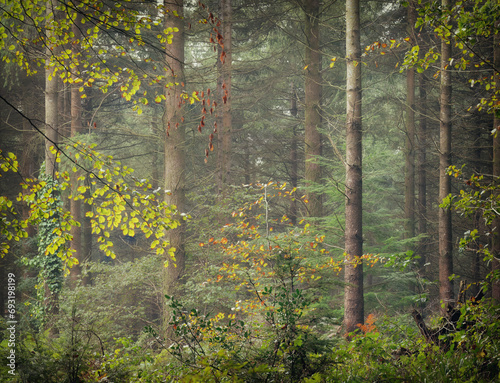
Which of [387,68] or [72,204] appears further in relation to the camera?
[387,68]

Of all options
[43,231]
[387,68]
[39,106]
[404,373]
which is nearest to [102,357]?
[404,373]

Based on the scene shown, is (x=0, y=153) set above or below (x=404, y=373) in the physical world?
above

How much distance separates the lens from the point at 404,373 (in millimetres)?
3365

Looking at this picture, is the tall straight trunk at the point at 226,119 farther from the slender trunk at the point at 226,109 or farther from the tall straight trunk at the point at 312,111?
the tall straight trunk at the point at 312,111

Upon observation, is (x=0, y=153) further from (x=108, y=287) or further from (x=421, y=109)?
(x=421, y=109)

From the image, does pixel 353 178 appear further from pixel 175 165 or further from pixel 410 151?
pixel 410 151

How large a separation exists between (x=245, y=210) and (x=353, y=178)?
20.2ft

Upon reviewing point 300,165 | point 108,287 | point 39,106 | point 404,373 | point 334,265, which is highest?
point 39,106

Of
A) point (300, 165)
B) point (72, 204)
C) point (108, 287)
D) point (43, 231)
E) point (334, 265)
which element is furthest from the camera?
point (300, 165)

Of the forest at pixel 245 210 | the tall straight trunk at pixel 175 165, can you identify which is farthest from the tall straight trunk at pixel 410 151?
the tall straight trunk at pixel 175 165

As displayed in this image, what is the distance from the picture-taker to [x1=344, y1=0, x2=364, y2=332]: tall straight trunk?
771 cm

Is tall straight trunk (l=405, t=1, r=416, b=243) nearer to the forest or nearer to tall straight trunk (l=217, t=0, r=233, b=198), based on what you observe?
the forest

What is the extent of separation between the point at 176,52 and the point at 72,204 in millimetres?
7456

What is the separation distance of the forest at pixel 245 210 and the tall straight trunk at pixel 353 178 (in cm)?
4
